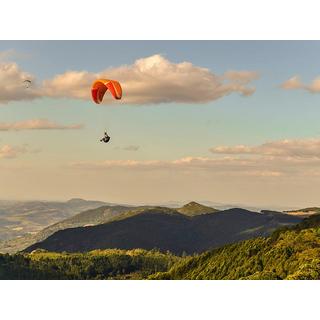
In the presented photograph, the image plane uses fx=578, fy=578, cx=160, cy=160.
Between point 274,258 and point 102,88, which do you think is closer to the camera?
point 102,88

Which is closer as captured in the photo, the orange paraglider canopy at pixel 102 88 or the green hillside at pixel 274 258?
the orange paraglider canopy at pixel 102 88

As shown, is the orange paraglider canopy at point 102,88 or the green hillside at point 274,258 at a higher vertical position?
the orange paraglider canopy at point 102,88

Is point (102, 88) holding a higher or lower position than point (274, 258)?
higher

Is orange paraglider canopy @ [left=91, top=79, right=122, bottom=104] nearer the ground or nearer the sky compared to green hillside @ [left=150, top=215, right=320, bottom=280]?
nearer the sky

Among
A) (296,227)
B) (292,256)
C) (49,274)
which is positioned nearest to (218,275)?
(296,227)
